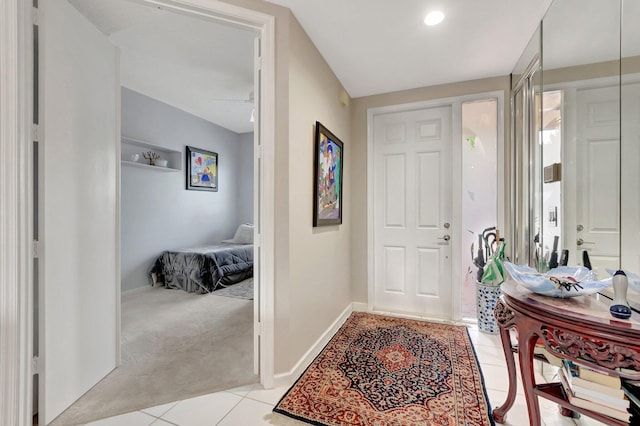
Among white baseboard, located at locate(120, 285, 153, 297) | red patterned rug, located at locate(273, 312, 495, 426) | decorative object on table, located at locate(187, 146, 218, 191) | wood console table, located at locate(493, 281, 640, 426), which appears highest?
decorative object on table, located at locate(187, 146, 218, 191)

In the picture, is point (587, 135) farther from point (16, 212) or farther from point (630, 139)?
point (16, 212)

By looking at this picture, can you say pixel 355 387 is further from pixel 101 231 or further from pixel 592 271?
pixel 101 231

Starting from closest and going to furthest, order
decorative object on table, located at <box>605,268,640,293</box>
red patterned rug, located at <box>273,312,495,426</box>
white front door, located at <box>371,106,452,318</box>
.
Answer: decorative object on table, located at <box>605,268,640,293</box>, red patterned rug, located at <box>273,312,495,426</box>, white front door, located at <box>371,106,452,318</box>

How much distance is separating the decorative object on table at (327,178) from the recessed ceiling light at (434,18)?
1.06 m

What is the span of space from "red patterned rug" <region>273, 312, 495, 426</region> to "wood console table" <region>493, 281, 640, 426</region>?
0.48 meters

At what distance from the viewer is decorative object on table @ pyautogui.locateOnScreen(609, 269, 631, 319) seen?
3.12 ft

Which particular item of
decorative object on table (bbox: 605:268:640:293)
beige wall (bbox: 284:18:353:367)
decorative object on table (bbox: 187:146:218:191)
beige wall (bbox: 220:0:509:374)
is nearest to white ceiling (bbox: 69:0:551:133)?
beige wall (bbox: 220:0:509:374)

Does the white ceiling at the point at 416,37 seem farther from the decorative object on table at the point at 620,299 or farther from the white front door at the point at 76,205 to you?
the decorative object on table at the point at 620,299

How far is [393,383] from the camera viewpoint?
6.03ft

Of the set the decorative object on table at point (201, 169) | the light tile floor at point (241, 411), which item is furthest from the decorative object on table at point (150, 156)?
the light tile floor at point (241, 411)

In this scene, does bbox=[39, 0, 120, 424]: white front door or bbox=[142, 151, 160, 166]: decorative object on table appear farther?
bbox=[142, 151, 160, 166]: decorative object on table

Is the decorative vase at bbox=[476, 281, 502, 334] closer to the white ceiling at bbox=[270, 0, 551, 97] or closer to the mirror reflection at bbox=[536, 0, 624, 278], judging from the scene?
the mirror reflection at bbox=[536, 0, 624, 278]

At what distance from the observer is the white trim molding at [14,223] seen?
1288mm

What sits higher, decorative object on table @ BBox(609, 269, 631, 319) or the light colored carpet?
decorative object on table @ BBox(609, 269, 631, 319)
